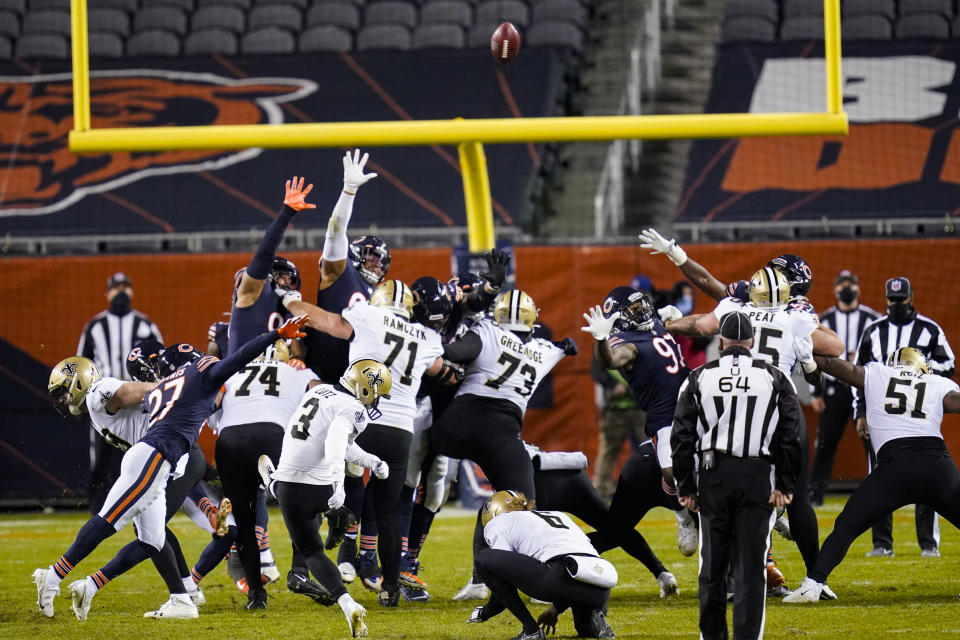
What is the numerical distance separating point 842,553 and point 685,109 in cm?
579

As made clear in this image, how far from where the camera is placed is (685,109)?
38.8ft

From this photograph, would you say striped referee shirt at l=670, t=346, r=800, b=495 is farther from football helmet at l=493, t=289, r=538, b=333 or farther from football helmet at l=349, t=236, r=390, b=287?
football helmet at l=349, t=236, r=390, b=287

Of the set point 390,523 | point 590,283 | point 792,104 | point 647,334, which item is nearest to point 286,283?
point 390,523

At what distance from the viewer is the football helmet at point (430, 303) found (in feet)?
24.8

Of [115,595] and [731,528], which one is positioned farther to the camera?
[115,595]

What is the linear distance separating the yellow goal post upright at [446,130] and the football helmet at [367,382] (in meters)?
1.88

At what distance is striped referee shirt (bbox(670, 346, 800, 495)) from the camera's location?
552cm

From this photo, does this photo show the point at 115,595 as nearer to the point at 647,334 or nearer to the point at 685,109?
the point at 647,334

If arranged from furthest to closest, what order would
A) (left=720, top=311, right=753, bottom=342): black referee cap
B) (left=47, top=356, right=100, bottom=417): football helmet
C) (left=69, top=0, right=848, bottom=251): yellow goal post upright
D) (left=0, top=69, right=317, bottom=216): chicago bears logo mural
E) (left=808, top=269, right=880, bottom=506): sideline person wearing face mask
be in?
(left=0, top=69, right=317, bottom=216): chicago bears logo mural → (left=808, top=269, right=880, bottom=506): sideline person wearing face mask → (left=69, top=0, right=848, bottom=251): yellow goal post upright → (left=47, top=356, right=100, bottom=417): football helmet → (left=720, top=311, right=753, bottom=342): black referee cap

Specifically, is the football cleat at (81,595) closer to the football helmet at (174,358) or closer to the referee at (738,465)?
the football helmet at (174,358)

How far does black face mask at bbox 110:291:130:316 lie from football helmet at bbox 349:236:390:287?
4634mm

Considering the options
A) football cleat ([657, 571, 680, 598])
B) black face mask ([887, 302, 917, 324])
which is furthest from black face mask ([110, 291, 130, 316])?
black face mask ([887, 302, 917, 324])

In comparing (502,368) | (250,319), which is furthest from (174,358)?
(502,368)

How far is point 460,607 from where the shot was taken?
23.6 feet
